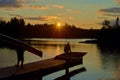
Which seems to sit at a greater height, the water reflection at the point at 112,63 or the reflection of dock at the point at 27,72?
the reflection of dock at the point at 27,72

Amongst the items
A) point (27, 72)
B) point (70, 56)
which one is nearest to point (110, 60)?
point (70, 56)

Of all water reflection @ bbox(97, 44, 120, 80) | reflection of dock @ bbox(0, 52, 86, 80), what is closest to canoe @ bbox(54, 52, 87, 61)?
reflection of dock @ bbox(0, 52, 86, 80)

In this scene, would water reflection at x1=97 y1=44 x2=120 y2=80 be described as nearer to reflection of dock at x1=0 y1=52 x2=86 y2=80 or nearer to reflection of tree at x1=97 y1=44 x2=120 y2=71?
reflection of tree at x1=97 y1=44 x2=120 y2=71

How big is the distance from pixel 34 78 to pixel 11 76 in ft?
12.4

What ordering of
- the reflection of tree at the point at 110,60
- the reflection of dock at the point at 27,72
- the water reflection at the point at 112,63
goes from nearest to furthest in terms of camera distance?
the reflection of dock at the point at 27,72 → the water reflection at the point at 112,63 → the reflection of tree at the point at 110,60

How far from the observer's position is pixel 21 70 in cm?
2577

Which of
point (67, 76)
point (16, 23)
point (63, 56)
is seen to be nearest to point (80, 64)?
point (63, 56)

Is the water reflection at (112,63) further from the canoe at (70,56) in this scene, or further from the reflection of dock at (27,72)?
the reflection of dock at (27,72)

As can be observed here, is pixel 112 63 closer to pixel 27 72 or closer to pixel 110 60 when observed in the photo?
pixel 110 60

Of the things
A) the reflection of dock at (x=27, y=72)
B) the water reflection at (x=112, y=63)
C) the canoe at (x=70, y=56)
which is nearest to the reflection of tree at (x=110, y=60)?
the water reflection at (x=112, y=63)

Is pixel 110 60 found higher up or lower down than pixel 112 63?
lower down

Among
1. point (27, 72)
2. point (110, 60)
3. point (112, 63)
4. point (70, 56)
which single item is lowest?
point (110, 60)

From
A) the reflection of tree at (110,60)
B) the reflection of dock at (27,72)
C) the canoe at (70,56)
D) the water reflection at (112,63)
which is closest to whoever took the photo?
the reflection of dock at (27,72)

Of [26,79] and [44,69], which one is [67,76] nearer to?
[44,69]
